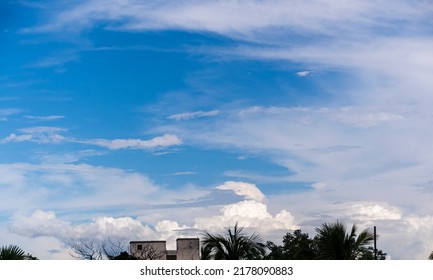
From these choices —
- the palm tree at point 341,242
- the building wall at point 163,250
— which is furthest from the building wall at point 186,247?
the palm tree at point 341,242

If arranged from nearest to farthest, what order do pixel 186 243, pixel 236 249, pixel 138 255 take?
pixel 236 249, pixel 138 255, pixel 186 243

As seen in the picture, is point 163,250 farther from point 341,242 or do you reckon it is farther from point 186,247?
point 341,242

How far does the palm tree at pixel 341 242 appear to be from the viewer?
19.0 meters

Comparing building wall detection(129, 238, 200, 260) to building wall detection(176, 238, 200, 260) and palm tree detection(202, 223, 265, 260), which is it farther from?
palm tree detection(202, 223, 265, 260)

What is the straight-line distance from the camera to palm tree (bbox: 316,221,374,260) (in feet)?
62.2

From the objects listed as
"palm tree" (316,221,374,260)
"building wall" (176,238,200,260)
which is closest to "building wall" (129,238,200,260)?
"building wall" (176,238,200,260)

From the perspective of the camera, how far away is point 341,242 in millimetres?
19031

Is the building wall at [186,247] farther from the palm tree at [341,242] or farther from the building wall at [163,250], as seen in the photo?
the palm tree at [341,242]

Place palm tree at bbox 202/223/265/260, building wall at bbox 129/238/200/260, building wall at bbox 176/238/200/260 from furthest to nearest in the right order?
building wall at bbox 176/238/200/260 < building wall at bbox 129/238/200/260 < palm tree at bbox 202/223/265/260
